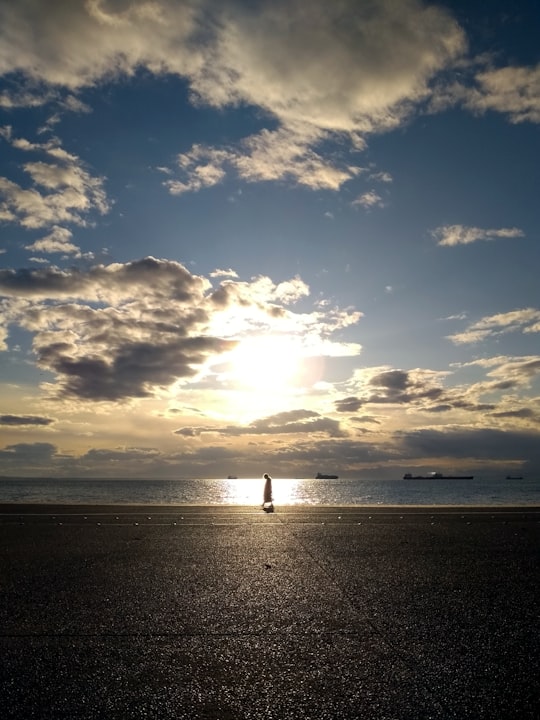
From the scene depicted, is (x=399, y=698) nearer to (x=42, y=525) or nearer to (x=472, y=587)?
(x=472, y=587)

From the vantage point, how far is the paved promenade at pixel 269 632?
16.4 feet

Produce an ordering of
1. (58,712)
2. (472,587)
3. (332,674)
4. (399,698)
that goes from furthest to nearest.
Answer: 1. (472,587)
2. (332,674)
3. (399,698)
4. (58,712)

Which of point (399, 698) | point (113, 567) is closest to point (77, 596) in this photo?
point (113, 567)

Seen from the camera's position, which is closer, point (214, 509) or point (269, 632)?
point (269, 632)

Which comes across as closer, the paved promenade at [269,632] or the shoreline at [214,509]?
the paved promenade at [269,632]

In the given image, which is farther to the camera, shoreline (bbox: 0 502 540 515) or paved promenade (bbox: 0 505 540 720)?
shoreline (bbox: 0 502 540 515)

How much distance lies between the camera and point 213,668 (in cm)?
579

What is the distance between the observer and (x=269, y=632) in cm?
708

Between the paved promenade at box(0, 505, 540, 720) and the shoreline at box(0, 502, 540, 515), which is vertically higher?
the paved promenade at box(0, 505, 540, 720)

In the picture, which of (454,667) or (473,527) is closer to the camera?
(454,667)

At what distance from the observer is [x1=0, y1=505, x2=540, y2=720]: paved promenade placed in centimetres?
499

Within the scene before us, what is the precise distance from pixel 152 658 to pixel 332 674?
76.8 inches

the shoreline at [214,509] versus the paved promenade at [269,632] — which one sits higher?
the paved promenade at [269,632]

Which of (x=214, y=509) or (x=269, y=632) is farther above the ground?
(x=269, y=632)
